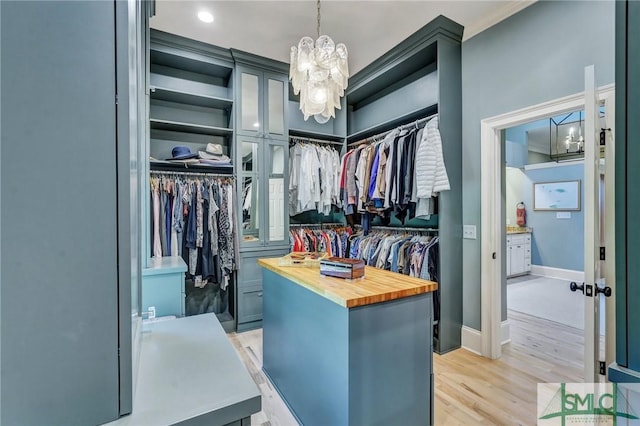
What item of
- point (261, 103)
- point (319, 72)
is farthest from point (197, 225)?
point (319, 72)

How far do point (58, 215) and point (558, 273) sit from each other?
7477mm

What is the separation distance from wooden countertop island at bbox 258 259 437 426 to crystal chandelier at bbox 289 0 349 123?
121 centimetres

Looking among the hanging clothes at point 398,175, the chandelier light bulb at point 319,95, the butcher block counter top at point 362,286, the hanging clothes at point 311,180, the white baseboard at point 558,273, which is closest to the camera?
the butcher block counter top at point 362,286

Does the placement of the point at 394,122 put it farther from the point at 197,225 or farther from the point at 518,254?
the point at 518,254

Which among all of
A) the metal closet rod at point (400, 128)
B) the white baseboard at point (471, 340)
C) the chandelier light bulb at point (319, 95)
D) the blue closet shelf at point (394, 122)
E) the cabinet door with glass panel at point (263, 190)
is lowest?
the white baseboard at point (471, 340)

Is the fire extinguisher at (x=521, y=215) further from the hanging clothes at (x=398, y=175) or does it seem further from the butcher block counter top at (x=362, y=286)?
the butcher block counter top at (x=362, y=286)

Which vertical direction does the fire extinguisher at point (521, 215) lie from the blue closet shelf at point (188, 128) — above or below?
below

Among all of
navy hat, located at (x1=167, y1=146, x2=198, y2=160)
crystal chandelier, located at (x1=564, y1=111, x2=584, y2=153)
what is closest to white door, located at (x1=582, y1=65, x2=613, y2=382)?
navy hat, located at (x1=167, y1=146, x2=198, y2=160)

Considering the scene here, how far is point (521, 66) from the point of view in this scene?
2.39 meters

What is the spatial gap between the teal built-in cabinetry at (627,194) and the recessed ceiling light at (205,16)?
8.93 feet

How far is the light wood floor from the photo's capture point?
1.83m

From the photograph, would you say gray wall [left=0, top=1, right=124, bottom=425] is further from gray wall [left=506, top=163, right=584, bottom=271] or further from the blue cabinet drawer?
gray wall [left=506, top=163, right=584, bottom=271]

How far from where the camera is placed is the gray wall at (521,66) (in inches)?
78.5

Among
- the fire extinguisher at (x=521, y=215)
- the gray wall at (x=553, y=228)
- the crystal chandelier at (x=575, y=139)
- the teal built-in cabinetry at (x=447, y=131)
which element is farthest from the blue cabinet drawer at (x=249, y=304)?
the fire extinguisher at (x=521, y=215)
